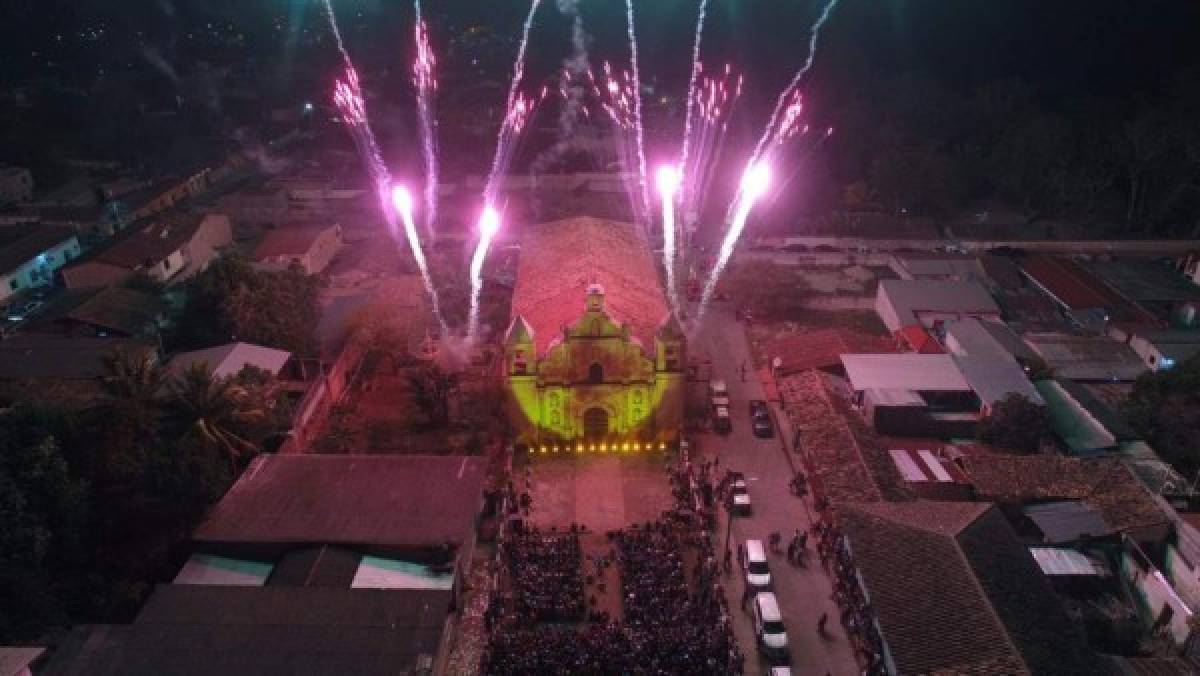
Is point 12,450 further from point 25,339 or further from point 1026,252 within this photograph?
point 1026,252

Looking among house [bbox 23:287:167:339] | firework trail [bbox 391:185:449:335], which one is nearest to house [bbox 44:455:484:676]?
house [bbox 23:287:167:339]

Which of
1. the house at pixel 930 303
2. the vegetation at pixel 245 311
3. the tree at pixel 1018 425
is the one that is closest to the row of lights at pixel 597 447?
the vegetation at pixel 245 311

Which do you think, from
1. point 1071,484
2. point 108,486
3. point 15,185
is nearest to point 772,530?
point 1071,484

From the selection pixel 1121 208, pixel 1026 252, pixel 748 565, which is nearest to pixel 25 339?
pixel 748 565

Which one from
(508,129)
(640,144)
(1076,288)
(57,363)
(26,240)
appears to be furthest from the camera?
(508,129)

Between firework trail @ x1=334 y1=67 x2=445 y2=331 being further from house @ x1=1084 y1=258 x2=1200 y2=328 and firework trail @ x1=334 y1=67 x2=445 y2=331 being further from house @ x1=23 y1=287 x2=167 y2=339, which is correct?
house @ x1=1084 y1=258 x2=1200 y2=328

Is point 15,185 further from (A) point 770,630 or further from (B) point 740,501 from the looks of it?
(A) point 770,630
